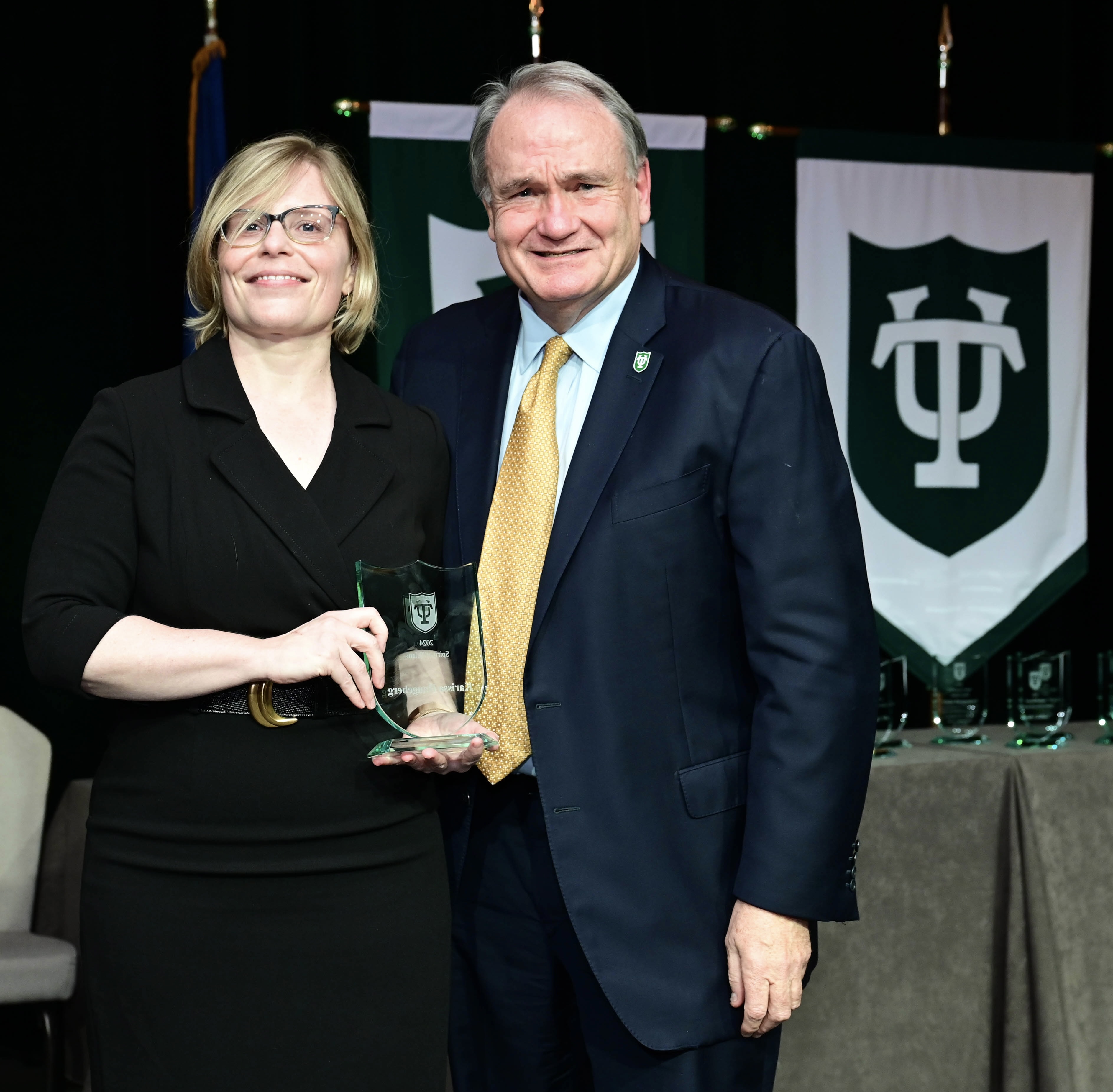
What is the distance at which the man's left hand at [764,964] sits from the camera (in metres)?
1.85

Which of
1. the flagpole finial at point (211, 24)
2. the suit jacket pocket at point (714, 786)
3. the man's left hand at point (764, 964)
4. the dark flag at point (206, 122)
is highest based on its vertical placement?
the flagpole finial at point (211, 24)

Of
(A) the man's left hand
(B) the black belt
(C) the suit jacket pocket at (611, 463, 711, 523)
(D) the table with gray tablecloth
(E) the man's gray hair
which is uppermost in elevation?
(E) the man's gray hair

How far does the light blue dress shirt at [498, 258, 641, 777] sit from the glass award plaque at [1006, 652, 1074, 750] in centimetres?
215

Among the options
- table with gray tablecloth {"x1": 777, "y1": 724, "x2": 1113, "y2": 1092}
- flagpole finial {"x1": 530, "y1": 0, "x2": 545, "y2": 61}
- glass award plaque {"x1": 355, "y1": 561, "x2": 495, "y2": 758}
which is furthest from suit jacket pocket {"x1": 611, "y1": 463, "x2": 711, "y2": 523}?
flagpole finial {"x1": 530, "y1": 0, "x2": 545, "y2": 61}

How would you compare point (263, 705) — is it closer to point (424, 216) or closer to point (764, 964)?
point (764, 964)

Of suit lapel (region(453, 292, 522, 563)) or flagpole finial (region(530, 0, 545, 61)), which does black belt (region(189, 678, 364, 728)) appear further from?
flagpole finial (region(530, 0, 545, 61))

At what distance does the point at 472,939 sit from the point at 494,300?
1.05 meters

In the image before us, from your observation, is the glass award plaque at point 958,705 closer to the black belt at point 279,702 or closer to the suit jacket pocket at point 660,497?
the suit jacket pocket at point 660,497

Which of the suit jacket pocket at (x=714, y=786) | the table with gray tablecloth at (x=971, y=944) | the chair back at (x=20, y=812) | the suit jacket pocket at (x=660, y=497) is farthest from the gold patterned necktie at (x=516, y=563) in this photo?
the chair back at (x=20, y=812)

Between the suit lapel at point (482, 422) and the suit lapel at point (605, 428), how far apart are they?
0.52ft

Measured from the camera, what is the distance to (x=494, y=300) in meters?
2.32

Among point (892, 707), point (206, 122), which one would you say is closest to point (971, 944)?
point (892, 707)

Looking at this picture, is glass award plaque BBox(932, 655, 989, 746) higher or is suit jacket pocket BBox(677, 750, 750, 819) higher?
suit jacket pocket BBox(677, 750, 750, 819)

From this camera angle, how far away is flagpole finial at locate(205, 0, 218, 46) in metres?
3.67
